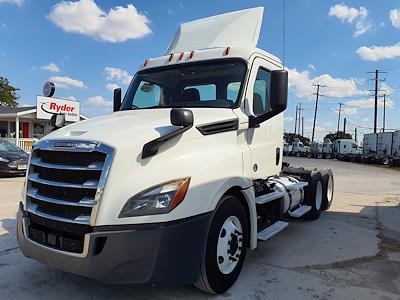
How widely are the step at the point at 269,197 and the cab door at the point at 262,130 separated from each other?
0.97ft

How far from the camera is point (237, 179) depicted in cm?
425

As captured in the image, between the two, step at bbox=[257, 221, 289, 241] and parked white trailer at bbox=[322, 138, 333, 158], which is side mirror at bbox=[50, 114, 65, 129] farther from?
parked white trailer at bbox=[322, 138, 333, 158]

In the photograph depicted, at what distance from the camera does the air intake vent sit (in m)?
4.07

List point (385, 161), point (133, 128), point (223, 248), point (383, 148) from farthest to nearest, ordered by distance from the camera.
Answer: point (383, 148)
point (385, 161)
point (223, 248)
point (133, 128)

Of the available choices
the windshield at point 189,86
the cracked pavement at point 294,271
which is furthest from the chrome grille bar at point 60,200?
the windshield at point 189,86

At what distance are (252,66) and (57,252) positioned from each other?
318cm

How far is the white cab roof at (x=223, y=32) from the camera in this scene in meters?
5.57

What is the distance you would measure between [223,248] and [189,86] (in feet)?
7.14

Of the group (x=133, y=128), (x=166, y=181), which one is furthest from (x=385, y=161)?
(x=166, y=181)

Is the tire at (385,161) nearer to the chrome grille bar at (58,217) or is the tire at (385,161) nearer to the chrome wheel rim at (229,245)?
the chrome wheel rim at (229,245)

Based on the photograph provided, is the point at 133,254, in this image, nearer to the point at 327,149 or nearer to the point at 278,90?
the point at 278,90

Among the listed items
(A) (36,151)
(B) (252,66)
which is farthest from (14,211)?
(B) (252,66)

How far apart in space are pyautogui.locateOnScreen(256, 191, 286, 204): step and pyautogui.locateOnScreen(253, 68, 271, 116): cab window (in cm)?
112

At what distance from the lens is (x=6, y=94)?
5772 cm
